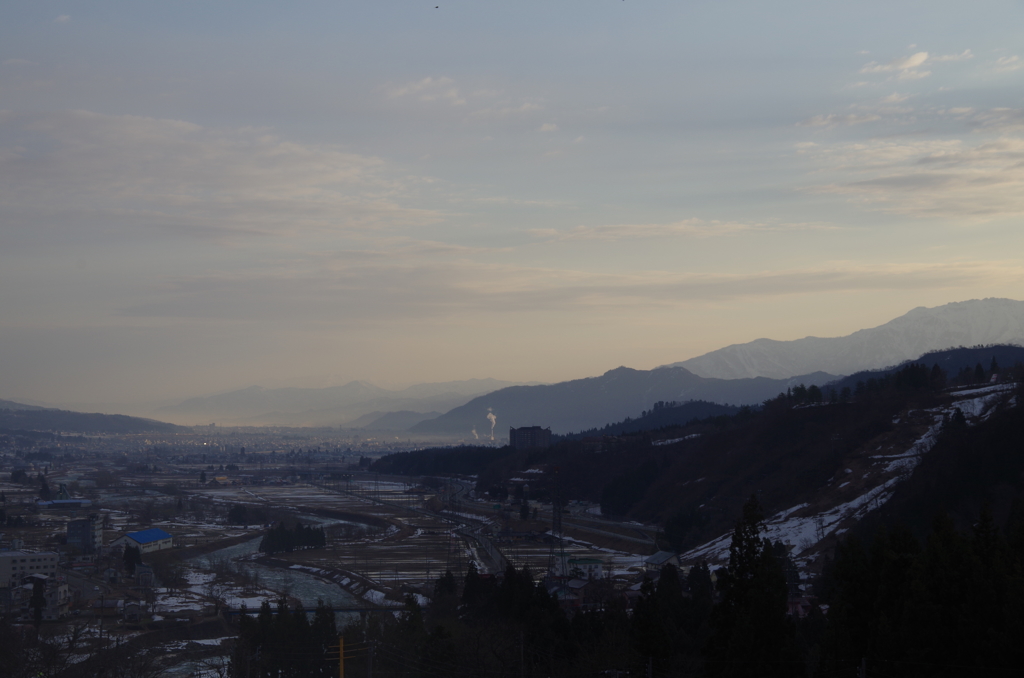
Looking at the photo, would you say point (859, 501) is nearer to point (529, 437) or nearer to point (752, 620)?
point (752, 620)

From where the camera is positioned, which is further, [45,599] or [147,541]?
[147,541]

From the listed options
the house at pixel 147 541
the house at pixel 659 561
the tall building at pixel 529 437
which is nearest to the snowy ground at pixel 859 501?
the house at pixel 659 561

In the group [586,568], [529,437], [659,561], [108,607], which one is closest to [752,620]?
[586,568]

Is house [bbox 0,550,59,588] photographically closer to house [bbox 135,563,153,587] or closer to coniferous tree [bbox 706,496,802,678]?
house [bbox 135,563,153,587]

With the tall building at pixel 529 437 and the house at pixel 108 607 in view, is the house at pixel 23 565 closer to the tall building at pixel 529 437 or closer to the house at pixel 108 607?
the house at pixel 108 607

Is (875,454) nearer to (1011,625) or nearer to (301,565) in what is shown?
(301,565)

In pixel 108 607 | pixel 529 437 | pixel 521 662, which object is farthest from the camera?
pixel 529 437
